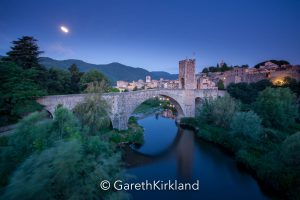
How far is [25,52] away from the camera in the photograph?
11789 millimetres

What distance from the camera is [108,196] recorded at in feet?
14.5

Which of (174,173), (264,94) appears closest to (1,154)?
(174,173)

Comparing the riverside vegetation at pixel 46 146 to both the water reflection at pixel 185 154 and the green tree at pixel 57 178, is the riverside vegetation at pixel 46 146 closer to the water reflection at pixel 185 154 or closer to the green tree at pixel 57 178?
the green tree at pixel 57 178

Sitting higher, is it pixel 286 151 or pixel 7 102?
pixel 7 102

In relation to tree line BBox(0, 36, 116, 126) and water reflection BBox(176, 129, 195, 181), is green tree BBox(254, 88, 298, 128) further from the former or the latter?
tree line BBox(0, 36, 116, 126)

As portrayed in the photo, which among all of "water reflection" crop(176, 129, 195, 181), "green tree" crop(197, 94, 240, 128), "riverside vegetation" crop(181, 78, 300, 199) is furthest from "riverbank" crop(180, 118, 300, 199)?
"water reflection" crop(176, 129, 195, 181)

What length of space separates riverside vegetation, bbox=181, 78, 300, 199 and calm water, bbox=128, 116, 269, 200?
770 millimetres

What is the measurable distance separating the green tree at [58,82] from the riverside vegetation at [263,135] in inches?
500

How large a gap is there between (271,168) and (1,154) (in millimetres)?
10528

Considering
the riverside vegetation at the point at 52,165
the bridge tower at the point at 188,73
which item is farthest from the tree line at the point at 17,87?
the bridge tower at the point at 188,73

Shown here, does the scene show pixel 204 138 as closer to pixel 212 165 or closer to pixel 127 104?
pixel 212 165

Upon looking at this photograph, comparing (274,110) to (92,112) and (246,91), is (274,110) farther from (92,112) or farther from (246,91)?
(92,112)

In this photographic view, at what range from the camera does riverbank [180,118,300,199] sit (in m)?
6.45

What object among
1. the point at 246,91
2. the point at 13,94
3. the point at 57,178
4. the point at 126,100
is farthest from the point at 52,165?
the point at 246,91
